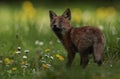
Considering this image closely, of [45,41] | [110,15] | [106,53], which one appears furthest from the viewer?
[110,15]

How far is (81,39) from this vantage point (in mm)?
9008

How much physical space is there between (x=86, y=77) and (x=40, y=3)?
1729cm

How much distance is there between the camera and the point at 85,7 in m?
23.0

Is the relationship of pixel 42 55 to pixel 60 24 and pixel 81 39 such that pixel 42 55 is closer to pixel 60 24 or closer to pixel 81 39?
pixel 60 24

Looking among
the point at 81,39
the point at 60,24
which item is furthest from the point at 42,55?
the point at 81,39

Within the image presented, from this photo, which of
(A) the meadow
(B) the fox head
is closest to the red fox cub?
(B) the fox head

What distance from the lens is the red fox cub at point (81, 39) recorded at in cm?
894

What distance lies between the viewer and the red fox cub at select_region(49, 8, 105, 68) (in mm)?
8938

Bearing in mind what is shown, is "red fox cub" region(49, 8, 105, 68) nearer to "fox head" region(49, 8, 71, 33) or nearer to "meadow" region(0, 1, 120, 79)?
"fox head" region(49, 8, 71, 33)

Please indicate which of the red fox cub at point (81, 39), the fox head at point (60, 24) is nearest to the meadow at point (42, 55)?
the red fox cub at point (81, 39)

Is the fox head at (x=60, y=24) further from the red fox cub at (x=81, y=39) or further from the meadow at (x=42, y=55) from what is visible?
the meadow at (x=42, y=55)

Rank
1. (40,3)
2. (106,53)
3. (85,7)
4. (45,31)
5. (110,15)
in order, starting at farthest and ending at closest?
(40,3) < (85,7) < (110,15) < (45,31) < (106,53)

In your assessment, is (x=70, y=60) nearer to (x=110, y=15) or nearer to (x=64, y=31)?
(x=64, y=31)

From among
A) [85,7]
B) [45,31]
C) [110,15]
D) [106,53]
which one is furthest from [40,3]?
[106,53]
